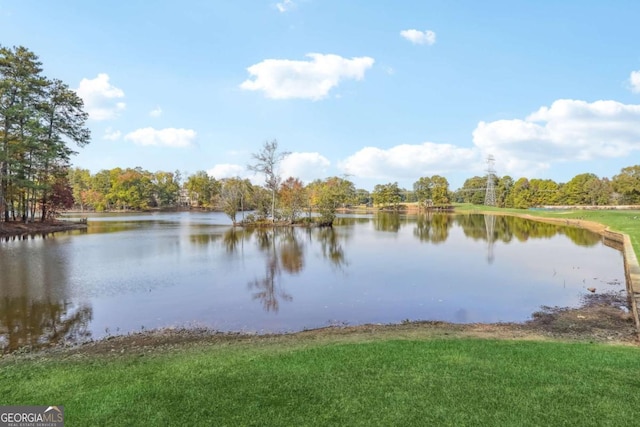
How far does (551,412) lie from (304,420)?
2.64 metres

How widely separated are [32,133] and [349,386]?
127ft

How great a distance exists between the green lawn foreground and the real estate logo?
11 centimetres

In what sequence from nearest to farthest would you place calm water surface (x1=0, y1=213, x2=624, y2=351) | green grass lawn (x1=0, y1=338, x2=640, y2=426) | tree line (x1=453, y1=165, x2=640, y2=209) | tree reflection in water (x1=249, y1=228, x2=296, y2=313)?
green grass lawn (x1=0, y1=338, x2=640, y2=426)
calm water surface (x1=0, y1=213, x2=624, y2=351)
tree reflection in water (x1=249, y1=228, x2=296, y2=313)
tree line (x1=453, y1=165, x2=640, y2=209)

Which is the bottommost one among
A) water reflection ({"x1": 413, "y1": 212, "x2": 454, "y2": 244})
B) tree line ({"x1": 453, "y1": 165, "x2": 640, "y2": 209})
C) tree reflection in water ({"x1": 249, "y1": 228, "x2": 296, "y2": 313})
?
tree reflection in water ({"x1": 249, "y1": 228, "x2": 296, "y2": 313})

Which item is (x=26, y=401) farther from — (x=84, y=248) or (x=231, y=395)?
(x=84, y=248)

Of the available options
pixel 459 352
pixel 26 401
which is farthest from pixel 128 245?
pixel 459 352

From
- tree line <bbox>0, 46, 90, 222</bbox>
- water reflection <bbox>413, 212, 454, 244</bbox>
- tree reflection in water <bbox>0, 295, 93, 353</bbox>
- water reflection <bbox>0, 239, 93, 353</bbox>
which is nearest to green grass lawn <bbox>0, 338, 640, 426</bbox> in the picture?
tree reflection in water <bbox>0, 295, 93, 353</bbox>

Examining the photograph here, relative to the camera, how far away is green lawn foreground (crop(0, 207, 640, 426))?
12.7ft

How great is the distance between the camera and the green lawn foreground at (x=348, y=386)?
387 centimetres

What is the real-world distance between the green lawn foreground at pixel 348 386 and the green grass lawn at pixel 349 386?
0.05ft

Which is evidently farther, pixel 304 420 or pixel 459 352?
pixel 459 352

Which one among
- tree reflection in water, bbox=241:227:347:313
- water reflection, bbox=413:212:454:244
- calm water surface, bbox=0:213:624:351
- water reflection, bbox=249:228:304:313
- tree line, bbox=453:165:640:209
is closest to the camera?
calm water surface, bbox=0:213:624:351

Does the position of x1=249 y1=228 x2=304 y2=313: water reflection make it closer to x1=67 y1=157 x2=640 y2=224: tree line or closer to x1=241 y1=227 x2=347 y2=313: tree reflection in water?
x1=241 y1=227 x2=347 y2=313: tree reflection in water

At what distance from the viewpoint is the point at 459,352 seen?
5836mm
